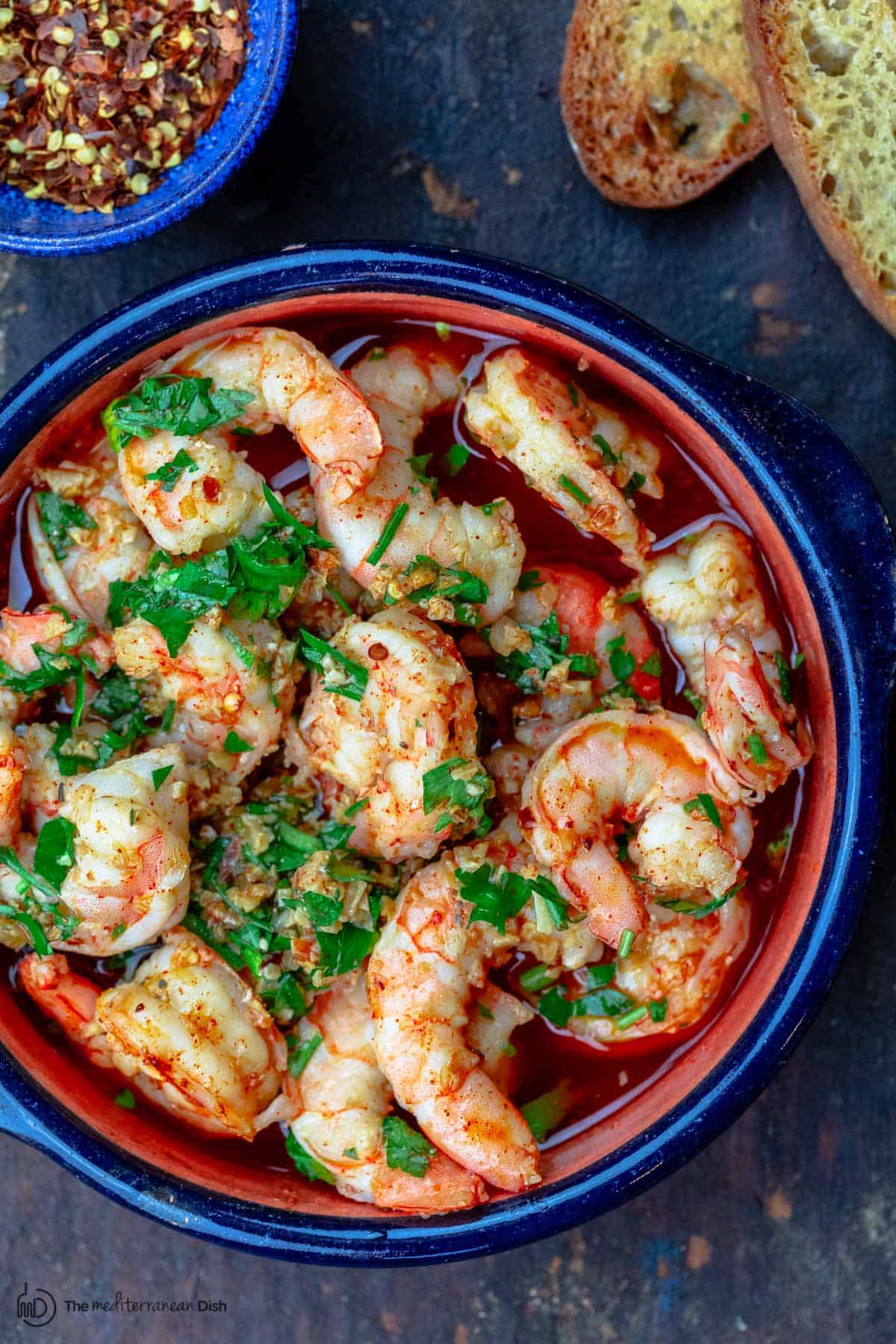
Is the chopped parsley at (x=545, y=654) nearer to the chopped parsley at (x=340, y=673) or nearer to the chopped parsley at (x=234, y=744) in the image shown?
the chopped parsley at (x=340, y=673)

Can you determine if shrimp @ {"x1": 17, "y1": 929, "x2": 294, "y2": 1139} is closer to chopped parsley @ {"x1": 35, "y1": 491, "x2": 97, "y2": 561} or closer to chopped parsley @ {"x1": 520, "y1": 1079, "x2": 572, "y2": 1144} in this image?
chopped parsley @ {"x1": 520, "y1": 1079, "x2": 572, "y2": 1144}

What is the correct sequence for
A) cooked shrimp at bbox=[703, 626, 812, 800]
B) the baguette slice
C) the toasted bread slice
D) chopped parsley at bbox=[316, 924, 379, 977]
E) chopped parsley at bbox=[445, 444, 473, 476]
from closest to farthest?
cooked shrimp at bbox=[703, 626, 812, 800] → chopped parsley at bbox=[316, 924, 379, 977] → chopped parsley at bbox=[445, 444, 473, 476] → the baguette slice → the toasted bread slice

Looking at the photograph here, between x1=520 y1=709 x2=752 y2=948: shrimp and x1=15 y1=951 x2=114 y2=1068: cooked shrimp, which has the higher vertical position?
x1=520 y1=709 x2=752 y2=948: shrimp

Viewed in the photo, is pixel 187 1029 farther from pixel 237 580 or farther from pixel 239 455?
pixel 239 455

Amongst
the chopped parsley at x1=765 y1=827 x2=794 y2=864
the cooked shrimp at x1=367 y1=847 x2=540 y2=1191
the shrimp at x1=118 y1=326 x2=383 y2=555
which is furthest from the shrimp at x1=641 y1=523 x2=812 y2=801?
the shrimp at x1=118 y1=326 x2=383 y2=555

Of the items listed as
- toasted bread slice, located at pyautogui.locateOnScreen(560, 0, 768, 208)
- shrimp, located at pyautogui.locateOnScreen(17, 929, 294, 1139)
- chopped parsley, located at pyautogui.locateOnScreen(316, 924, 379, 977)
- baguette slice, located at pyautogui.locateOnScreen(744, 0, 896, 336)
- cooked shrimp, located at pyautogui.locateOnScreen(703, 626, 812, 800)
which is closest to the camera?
cooked shrimp, located at pyautogui.locateOnScreen(703, 626, 812, 800)

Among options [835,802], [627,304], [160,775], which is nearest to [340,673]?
[160,775]
